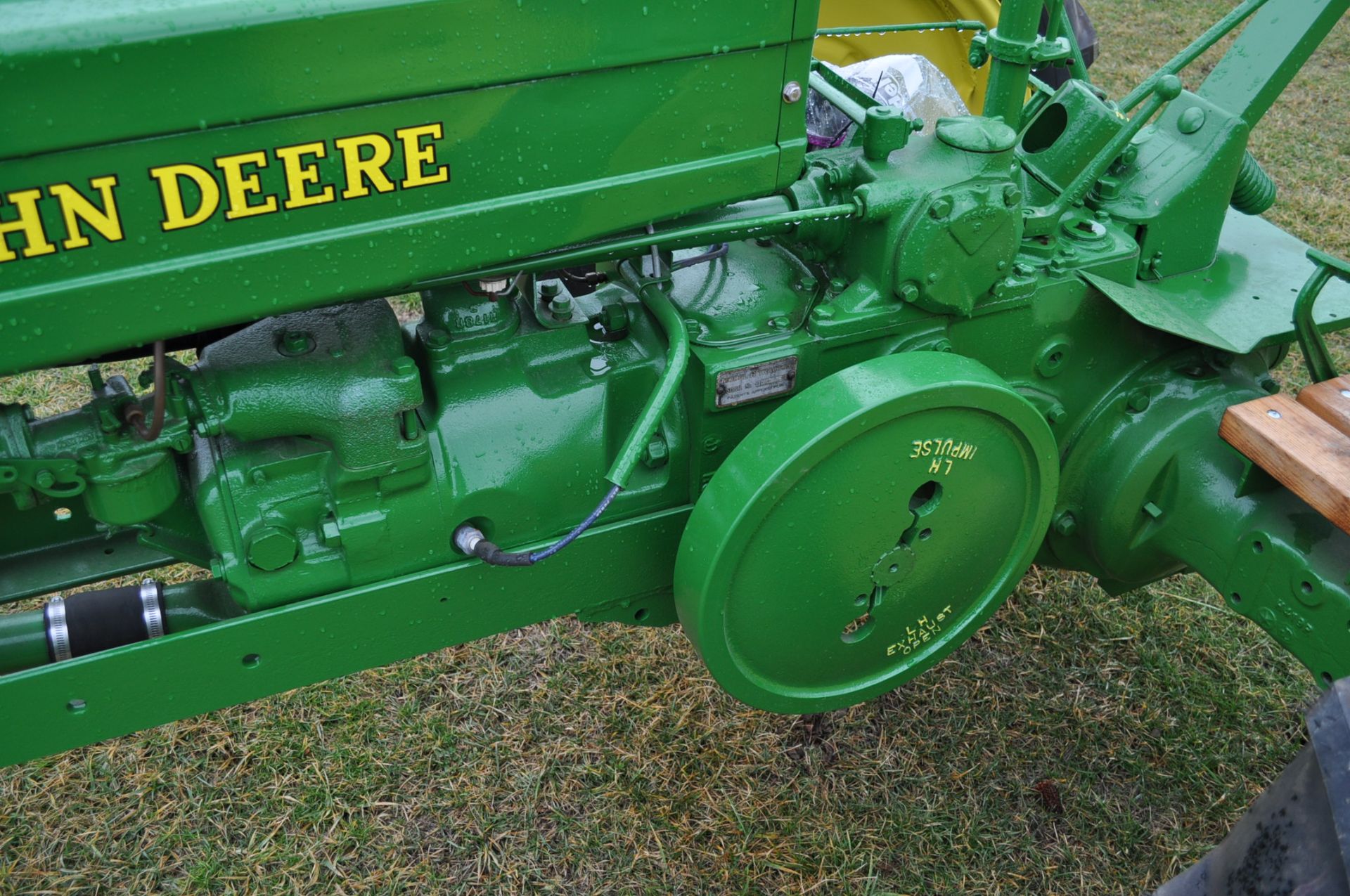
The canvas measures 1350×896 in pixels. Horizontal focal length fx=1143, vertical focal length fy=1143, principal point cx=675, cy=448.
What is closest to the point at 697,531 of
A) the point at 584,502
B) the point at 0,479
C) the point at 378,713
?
the point at 584,502

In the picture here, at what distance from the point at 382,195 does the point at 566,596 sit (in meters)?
0.79

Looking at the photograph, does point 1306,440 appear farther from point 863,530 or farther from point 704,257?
point 704,257

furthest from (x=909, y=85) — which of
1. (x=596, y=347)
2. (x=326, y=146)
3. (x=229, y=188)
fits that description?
(x=229, y=188)

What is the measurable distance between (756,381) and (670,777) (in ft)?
3.31

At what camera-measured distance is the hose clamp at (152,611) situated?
5.94 feet

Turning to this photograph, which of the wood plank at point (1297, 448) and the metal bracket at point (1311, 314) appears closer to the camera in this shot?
the wood plank at point (1297, 448)

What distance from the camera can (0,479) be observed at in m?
1.53

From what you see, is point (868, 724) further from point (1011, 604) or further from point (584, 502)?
point (584, 502)

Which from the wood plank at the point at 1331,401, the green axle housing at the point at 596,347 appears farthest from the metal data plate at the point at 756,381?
the wood plank at the point at 1331,401

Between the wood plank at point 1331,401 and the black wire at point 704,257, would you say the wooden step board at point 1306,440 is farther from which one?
the black wire at point 704,257

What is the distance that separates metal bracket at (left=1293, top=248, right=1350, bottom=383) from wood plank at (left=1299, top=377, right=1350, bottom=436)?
4.6 inches

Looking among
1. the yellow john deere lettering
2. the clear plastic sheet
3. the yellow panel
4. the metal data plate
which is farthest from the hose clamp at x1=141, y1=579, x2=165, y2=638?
the yellow panel

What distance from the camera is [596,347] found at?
6.45 ft

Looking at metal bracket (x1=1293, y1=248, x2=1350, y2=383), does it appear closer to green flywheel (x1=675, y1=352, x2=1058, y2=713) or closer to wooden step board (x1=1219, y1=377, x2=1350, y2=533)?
wooden step board (x1=1219, y1=377, x2=1350, y2=533)
